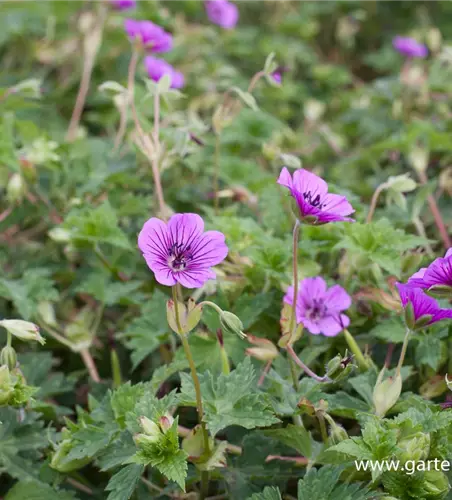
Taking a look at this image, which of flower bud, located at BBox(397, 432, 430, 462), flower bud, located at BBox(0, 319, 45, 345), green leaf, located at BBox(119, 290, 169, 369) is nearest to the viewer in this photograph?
flower bud, located at BBox(397, 432, 430, 462)

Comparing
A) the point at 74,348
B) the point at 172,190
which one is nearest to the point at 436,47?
the point at 172,190

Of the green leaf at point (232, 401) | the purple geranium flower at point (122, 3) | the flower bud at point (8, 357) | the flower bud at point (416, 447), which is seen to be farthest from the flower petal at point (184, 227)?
the purple geranium flower at point (122, 3)

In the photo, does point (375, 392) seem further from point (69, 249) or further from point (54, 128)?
point (54, 128)

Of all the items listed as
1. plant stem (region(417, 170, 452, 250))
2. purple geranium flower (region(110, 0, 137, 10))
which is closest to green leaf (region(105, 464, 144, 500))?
plant stem (region(417, 170, 452, 250))

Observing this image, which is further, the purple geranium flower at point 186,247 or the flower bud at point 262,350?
the flower bud at point 262,350

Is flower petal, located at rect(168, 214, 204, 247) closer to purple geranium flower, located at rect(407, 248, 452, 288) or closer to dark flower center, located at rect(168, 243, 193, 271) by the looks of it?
dark flower center, located at rect(168, 243, 193, 271)

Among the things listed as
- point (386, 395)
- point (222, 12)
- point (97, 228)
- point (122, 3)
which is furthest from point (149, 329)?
point (222, 12)

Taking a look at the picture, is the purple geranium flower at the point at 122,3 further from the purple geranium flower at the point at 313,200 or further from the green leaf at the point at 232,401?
the green leaf at the point at 232,401
